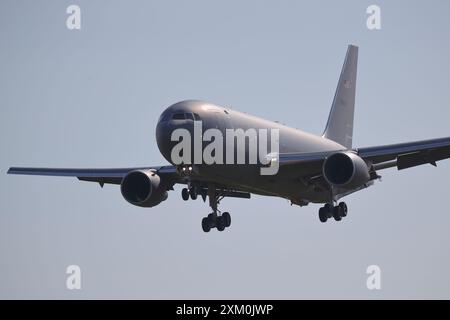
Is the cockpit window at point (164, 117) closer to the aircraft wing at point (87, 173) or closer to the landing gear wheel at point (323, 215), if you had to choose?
the aircraft wing at point (87, 173)

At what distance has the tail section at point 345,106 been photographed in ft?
227

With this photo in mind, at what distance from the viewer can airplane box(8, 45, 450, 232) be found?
166ft

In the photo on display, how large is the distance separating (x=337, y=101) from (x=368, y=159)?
58.9 ft

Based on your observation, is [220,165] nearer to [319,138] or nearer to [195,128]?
[195,128]

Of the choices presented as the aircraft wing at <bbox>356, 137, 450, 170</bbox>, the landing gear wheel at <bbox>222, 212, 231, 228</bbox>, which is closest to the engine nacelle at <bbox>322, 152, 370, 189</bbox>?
the aircraft wing at <bbox>356, 137, 450, 170</bbox>

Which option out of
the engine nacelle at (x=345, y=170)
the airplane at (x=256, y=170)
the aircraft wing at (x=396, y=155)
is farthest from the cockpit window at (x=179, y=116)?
the engine nacelle at (x=345, y=170)

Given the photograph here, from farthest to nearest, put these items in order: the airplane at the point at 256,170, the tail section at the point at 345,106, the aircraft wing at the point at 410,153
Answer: the tail section at the point at 345,106
the aircraft wing at the point at 410,153
the airplane at the point at 256,170

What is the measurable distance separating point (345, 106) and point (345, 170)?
21.0 m

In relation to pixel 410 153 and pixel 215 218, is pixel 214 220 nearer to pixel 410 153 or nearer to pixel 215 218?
pixel 215 218

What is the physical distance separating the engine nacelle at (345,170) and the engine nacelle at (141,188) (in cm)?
951

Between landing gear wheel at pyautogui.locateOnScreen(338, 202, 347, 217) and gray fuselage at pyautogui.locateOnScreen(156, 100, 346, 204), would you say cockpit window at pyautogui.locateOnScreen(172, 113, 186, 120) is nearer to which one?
gray fuselage at pyautogui.locateOnScreen(156, 100, 346, 204)

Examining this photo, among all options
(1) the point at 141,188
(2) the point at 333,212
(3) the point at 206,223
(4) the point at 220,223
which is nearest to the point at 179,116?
(1) the point at 141,188
